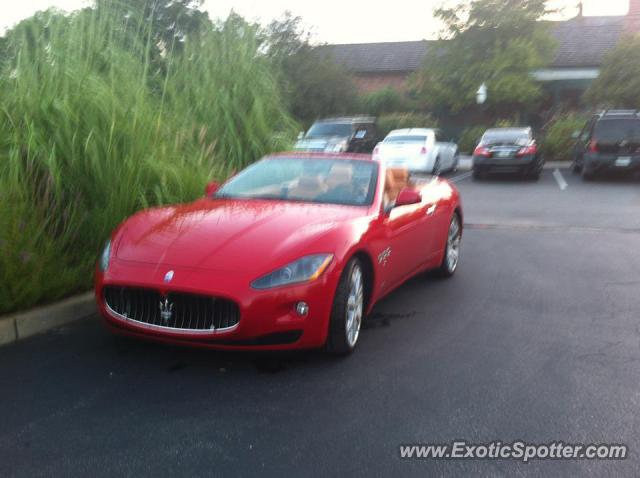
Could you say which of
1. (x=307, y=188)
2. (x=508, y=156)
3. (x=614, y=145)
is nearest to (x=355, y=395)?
(x=307, y=188)

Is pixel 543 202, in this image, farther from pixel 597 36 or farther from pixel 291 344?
pixel 597 36

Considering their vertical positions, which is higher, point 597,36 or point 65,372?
point 597,36

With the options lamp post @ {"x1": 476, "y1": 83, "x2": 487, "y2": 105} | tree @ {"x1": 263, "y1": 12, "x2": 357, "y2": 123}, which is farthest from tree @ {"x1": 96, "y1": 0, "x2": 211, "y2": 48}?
lamp post @ {"x1": 476, "y1": 83, "x2": 487, "y2": 105}

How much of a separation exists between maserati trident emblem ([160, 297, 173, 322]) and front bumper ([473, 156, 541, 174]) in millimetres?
16643

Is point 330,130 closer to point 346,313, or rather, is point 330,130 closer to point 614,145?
point 614,145

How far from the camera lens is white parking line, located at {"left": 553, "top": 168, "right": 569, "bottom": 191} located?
710 inches

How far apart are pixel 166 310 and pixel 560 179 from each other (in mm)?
17438

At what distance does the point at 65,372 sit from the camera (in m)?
4.48

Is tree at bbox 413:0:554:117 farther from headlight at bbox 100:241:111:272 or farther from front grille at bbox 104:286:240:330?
front grille at bbox 104:286:240:330

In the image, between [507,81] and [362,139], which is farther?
[507,81]

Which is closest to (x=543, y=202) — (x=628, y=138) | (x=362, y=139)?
(x=628, y=138)

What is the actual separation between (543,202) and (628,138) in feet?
17.3

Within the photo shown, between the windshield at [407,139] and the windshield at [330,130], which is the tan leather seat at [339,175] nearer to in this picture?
the windshield at [407,139]

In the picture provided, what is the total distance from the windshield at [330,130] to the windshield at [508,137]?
391 cm
